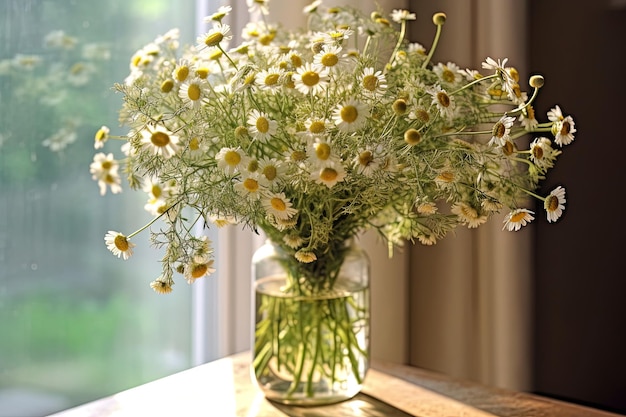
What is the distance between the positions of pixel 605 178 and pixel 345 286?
1.80ft

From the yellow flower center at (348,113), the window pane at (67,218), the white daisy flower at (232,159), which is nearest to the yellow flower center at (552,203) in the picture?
the yellow flower center at (348,113)

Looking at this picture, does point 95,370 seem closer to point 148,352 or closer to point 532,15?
point 148,352

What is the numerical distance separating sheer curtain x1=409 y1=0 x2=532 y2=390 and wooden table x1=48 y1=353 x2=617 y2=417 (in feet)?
0.72

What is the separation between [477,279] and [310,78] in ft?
2.32

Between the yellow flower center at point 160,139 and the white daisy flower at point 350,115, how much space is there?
18cm

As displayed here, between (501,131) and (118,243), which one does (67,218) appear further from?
(501,131)

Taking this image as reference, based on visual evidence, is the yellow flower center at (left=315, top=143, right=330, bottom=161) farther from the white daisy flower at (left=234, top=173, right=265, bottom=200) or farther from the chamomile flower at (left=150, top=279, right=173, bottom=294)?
the chamomile flower at (left=150, top=279, right=173, bottom=294)

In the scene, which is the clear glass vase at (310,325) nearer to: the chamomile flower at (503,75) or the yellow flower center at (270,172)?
the yellow flower center at (270,172)

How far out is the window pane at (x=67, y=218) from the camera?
127 centimetres

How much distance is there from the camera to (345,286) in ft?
3.54

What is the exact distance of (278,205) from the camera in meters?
0.88

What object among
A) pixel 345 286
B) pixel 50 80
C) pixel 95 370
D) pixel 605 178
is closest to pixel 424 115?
pixel 345 286

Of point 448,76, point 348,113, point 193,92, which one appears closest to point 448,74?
point 448,76

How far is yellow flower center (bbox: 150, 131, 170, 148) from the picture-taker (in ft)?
2.71
